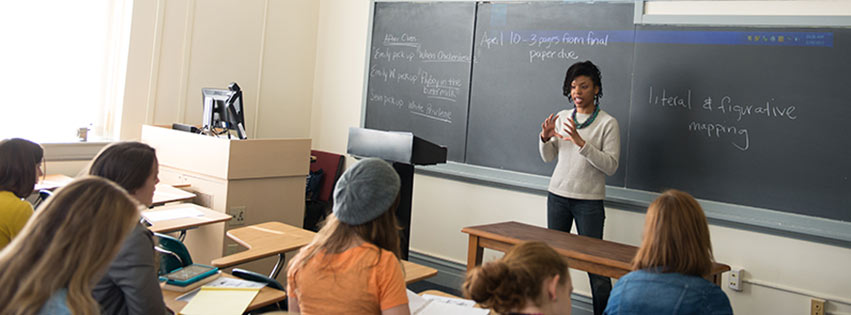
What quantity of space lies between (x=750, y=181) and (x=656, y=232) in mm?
1918

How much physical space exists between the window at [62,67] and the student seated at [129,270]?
2.67m

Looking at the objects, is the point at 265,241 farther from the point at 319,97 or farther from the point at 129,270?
the point at 319,97

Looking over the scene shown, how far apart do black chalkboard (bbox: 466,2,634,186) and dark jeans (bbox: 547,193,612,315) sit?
371 mm

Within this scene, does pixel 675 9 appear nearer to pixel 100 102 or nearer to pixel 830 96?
pixel 830 96

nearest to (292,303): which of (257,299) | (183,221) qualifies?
(257,299)

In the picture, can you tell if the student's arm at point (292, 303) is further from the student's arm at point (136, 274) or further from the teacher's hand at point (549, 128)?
the teacher's hand at point (549, 128)

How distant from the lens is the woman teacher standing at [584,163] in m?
3.44

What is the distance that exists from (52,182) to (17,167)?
162cm

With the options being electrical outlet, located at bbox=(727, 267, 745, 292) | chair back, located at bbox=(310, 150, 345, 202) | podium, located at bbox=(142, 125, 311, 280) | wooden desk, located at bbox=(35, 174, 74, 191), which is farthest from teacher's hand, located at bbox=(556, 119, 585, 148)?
wooden desk, located at bbox=(35, 174, 74, 191)

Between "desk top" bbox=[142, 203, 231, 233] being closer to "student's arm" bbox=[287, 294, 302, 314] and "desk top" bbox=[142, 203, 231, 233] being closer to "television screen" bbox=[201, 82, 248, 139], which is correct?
"television screen" bbox=[201, 82, 248, 139]

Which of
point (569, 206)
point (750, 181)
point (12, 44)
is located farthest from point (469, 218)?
point (12, 44)

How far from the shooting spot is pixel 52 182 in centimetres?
360

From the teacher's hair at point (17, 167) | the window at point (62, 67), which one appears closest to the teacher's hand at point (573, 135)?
the teacher's hair at point (17, 167)

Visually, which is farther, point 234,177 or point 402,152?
point 234,177
